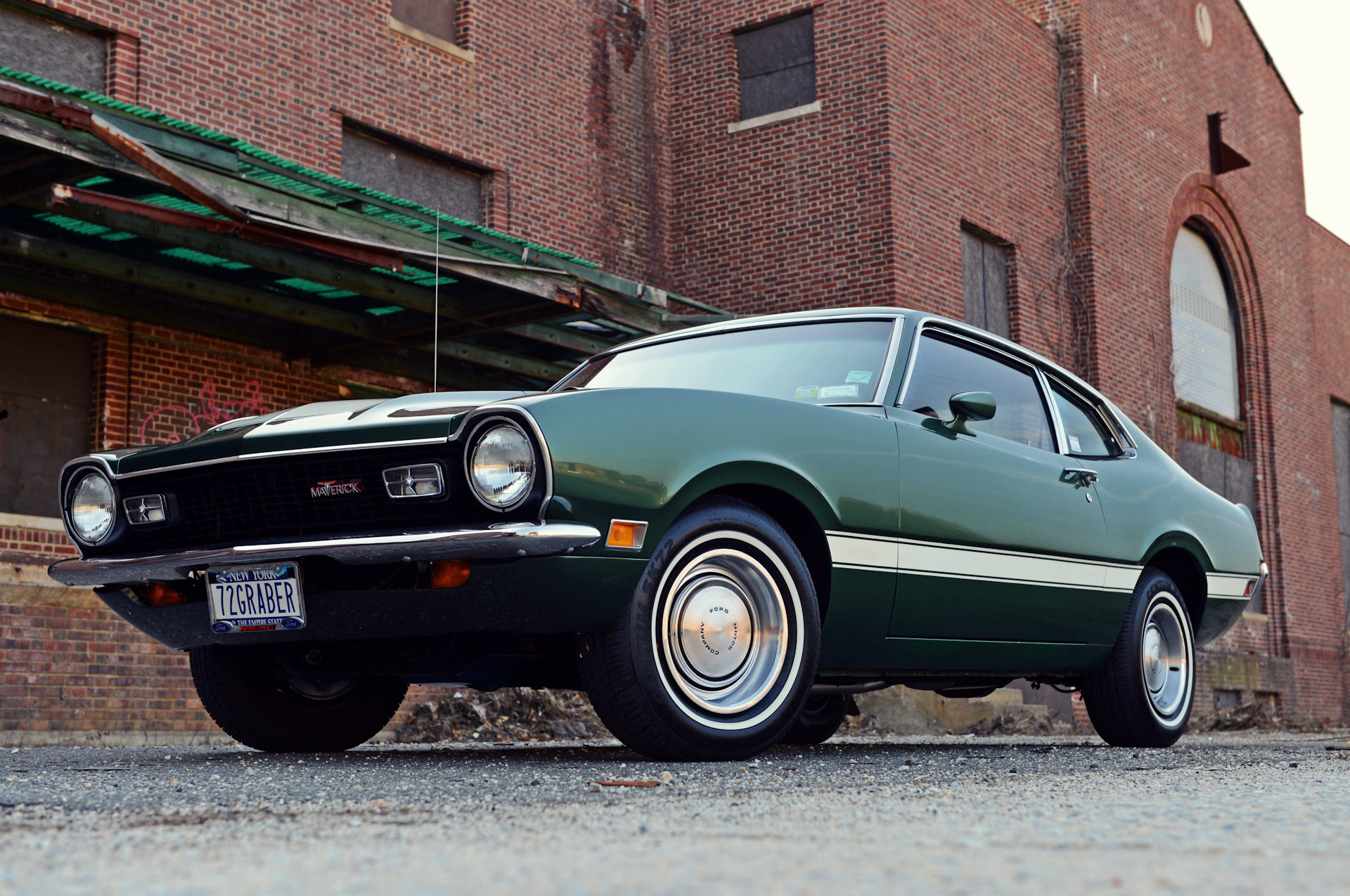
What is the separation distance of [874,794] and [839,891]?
5.36 feet

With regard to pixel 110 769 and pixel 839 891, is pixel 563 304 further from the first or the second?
pixel 839 891

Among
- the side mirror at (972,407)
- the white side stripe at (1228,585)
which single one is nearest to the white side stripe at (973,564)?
the side mirror at (972,407)

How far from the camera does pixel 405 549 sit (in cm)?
411

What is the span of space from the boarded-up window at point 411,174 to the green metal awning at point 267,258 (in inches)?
80.1

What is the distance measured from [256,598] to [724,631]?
1.43m

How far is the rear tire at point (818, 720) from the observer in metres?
7.23

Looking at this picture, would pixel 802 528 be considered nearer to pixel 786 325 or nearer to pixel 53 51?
pixel 786 325

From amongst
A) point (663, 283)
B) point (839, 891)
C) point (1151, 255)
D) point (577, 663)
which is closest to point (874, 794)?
point (577, 663)

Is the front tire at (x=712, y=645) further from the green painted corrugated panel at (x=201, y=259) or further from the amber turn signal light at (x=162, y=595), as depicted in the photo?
the green painted corrugated panel at (x=201, y=259)

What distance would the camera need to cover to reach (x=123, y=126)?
9.15 meters

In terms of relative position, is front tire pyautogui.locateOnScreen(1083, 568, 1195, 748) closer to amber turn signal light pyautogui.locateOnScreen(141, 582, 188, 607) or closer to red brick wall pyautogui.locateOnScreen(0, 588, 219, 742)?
amber turn signal light pyautogui.locateOnScreen(141, 582, 188, 607)

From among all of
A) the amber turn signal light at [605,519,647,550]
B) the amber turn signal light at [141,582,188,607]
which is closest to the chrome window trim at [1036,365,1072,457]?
the amber turn signal light at [605,519,647,550]

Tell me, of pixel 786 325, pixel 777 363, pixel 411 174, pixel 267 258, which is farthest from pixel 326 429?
pixel 411 174

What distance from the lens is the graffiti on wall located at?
1122 centimetres
